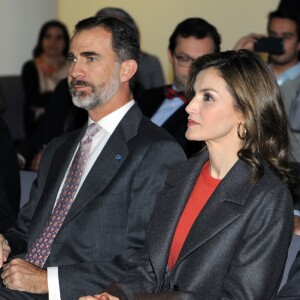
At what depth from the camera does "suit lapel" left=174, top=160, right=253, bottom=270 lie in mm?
2619

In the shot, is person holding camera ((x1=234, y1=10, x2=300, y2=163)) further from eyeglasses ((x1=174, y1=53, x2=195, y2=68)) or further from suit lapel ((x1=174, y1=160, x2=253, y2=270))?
suit lapel ((x1=174, y1=160, x2=253, y2=270))

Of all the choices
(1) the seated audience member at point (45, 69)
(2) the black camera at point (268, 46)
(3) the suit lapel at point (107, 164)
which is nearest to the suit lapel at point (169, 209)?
(3) the suit lapel at point (107, 164)

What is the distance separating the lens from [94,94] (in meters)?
3.33

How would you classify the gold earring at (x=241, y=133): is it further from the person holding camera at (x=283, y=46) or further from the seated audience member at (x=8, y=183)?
the person holding camera at (x=283, y=46)

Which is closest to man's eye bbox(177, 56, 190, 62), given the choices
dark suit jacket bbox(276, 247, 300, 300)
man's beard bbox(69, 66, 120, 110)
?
man's beard bbox(69, 66, 120, 110)

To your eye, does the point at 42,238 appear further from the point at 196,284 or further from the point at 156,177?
the point at 196,284

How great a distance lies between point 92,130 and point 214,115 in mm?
755

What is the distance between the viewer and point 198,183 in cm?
287

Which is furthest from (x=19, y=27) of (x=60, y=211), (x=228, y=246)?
(x=228, y=246)

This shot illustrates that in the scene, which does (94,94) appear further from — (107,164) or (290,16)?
(290,16)

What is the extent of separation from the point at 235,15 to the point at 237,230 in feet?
16.6

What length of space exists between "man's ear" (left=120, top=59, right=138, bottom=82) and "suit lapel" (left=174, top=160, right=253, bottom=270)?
0.85 metres

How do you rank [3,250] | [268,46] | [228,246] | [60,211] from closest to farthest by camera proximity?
[228,246], [3,250], [60,211], [268,46]

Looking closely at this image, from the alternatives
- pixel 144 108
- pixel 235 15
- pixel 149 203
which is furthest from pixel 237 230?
pixel 235 15
